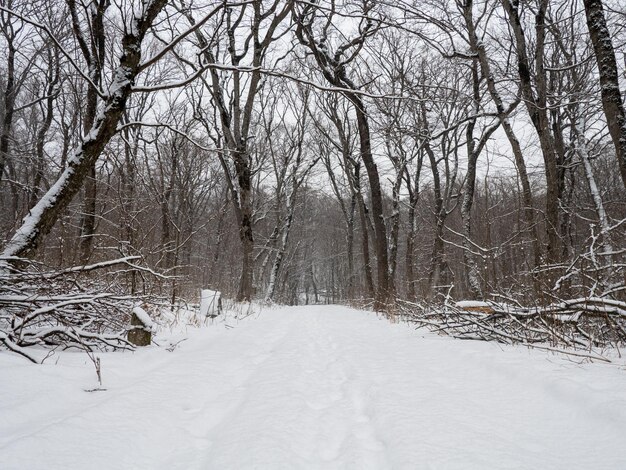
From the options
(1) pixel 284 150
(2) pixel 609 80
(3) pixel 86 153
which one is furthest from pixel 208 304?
(1) pixel 284 150

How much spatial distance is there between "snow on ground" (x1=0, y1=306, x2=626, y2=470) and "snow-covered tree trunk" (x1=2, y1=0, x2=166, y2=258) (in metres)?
1.24

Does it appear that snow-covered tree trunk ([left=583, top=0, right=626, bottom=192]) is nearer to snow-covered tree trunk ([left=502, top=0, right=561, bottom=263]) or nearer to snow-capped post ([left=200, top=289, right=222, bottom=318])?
snow-covered tree trunk ([left=502, top=0, right=561, bottom=263])

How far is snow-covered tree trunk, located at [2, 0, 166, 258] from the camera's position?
118 inches

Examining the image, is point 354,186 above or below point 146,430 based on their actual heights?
above

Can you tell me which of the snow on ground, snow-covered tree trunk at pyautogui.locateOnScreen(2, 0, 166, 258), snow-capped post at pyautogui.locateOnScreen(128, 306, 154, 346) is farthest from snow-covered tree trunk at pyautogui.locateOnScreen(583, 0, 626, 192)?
snow-capped post at pyautogui.locateOnScreen(128, 306, 154, 346)

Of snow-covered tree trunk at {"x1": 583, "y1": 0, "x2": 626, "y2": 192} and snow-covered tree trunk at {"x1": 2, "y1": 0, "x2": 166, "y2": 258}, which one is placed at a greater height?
snow-covered tree trunk at {"x1": 583, "y1": 0, "x2": 626, "y2": 192}

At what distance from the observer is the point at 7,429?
1362 mm

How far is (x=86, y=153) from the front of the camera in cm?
318

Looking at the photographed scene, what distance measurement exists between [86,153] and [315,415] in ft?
10.3

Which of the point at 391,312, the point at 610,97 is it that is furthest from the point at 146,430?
the point at 391,312

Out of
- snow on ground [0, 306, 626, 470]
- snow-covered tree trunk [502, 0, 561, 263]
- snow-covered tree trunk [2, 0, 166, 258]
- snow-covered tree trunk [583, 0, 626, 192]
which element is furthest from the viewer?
snow-covered tree trunk [502, 0, 561, 263]

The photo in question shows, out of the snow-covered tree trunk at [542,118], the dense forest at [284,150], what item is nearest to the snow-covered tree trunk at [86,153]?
the dense forest at [284,150]

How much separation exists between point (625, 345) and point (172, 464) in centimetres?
409

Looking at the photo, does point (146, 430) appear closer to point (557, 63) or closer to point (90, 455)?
point (90, 455)
